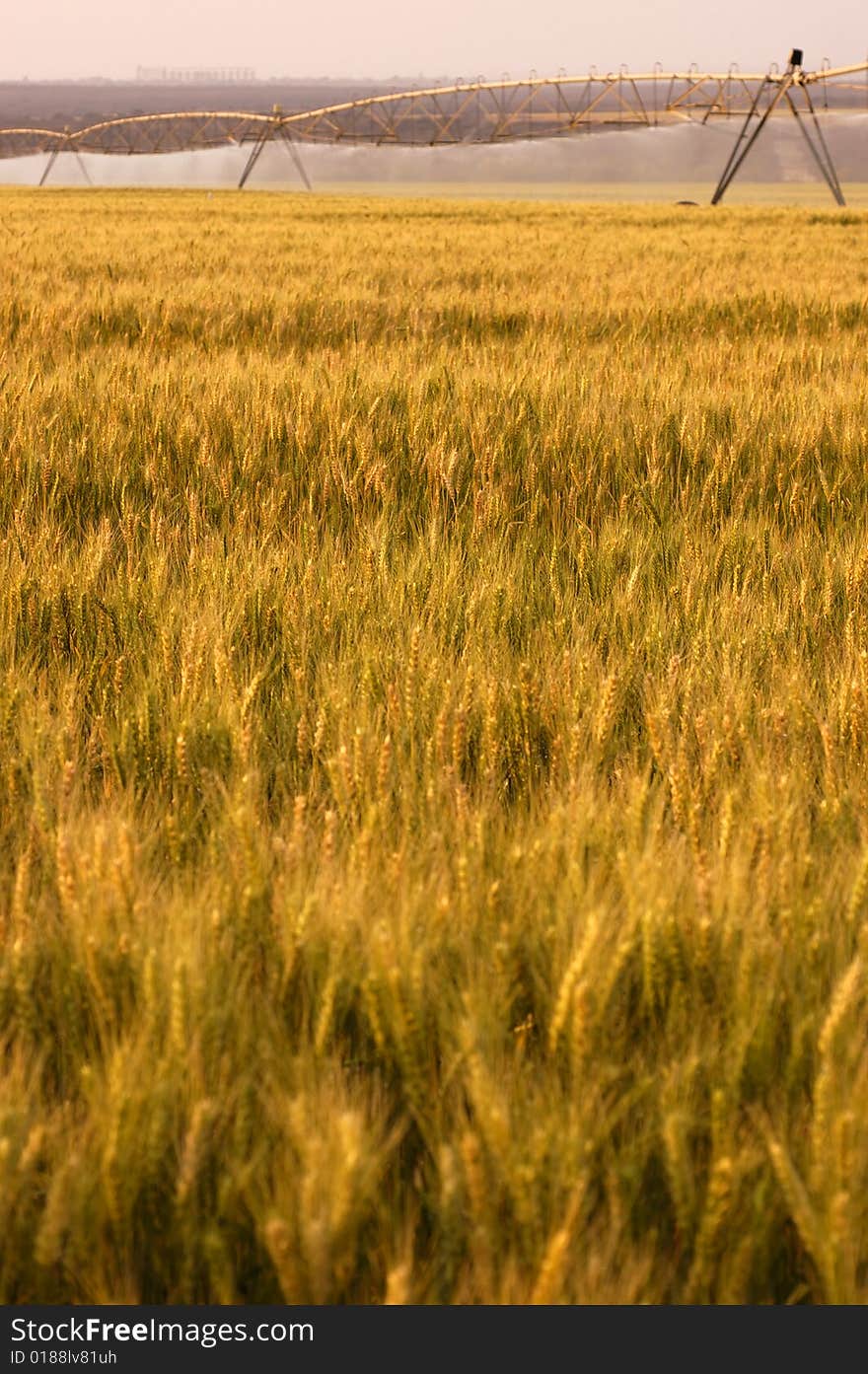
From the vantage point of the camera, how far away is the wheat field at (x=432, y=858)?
0.81 meters

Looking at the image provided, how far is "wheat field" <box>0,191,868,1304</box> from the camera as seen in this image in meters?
0.81

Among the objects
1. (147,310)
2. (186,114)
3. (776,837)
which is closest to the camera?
(776,837)

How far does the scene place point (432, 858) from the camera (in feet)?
3.84

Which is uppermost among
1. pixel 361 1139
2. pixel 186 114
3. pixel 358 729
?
pixel 186 114

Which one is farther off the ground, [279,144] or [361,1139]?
[279,144]

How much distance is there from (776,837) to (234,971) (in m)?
0.59

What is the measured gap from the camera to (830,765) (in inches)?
55.9

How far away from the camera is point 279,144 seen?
196 feet

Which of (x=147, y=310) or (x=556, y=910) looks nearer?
(x=556, y=910)

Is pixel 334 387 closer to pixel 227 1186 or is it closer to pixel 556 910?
pixel 556 910

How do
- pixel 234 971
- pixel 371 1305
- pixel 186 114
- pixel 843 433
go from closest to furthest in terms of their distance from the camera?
1. pixel 371 1305
2. pixel 234 971
3. pixel 843 433
4. pixel 186 114

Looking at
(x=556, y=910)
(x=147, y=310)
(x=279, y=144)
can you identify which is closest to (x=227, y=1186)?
(x=556, y=910)

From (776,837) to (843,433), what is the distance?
235 cm

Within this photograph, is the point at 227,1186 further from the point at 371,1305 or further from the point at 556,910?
the point at 556,910
